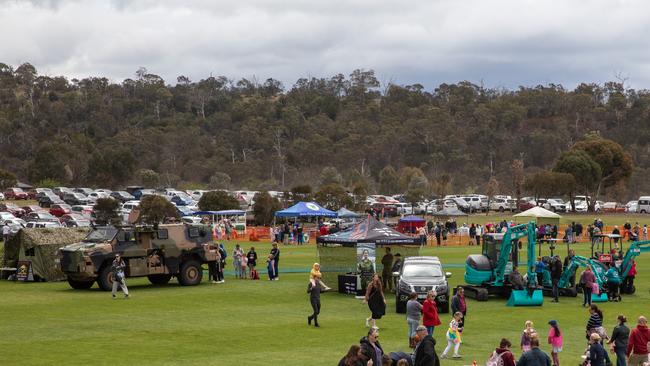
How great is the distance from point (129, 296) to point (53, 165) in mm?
93721

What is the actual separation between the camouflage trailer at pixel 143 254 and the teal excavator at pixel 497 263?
10.6m

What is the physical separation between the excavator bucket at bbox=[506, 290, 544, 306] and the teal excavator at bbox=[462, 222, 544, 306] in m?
0.49

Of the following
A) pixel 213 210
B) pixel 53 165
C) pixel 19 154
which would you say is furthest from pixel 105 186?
pixel 213 210

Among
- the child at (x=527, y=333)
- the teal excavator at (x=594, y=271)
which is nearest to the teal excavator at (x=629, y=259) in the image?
the teal excavator at (x=594, y=271)

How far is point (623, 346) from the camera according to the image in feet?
63.5

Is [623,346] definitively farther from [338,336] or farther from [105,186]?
[105,186]

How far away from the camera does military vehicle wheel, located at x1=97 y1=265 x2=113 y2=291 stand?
113 ft

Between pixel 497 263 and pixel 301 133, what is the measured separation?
11917 cm

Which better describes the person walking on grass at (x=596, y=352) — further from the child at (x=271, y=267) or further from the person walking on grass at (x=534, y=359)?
the child at (x=271, y=267)

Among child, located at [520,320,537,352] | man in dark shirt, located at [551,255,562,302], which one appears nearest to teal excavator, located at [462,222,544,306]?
man in dark shirt, located at [551,255,562,302]

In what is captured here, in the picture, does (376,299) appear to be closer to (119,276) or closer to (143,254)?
(119,276)

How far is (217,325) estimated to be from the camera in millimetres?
26406

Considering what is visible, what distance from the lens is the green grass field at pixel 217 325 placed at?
21484mm

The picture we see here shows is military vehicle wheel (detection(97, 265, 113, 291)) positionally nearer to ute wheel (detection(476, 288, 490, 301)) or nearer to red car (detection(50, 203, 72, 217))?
ute wheel (detection(476, 288, 490, 301))
